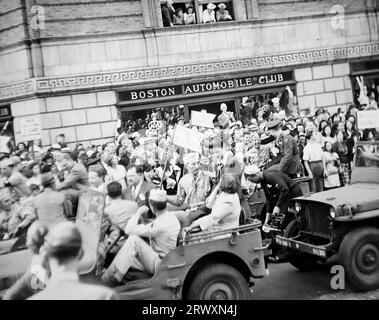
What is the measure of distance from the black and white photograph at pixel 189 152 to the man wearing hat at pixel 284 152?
2 centimetres

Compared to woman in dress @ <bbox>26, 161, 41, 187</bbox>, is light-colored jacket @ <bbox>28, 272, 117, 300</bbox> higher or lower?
lower

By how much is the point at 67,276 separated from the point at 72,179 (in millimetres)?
980

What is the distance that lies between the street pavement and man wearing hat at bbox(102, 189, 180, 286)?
1128 mm

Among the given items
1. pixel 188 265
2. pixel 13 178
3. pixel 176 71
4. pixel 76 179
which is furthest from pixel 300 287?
pixel 13 178

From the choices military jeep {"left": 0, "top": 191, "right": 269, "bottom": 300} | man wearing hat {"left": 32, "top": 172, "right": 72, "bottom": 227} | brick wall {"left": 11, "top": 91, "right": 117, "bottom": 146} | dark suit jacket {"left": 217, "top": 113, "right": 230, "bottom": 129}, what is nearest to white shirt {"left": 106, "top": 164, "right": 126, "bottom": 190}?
brick wall {"left": 11, "top": 91, "right": 117, "bottom": 146}

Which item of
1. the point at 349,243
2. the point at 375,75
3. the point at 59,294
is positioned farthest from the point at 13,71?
the point at 375,75

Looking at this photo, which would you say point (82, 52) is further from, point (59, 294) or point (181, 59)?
point (59, 294)

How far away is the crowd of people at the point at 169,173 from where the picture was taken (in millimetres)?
3795

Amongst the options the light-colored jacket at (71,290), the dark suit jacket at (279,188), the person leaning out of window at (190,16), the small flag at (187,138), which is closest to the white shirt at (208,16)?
the person leaning out of window at (190,16)

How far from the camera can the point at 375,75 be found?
5156 mm

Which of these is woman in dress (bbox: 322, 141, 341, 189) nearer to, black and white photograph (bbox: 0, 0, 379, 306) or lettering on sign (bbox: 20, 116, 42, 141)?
black and white photograph (bbox: 0, 0, 379, 306)

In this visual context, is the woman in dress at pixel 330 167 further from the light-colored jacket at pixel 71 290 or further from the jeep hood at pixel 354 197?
the light-colored jacket at pixel 71 290

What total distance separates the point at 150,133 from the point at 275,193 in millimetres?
1624

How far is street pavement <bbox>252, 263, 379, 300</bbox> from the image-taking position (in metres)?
3.99
